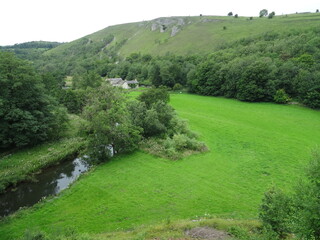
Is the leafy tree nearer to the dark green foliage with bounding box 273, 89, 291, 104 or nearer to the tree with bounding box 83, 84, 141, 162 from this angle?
the dark green foliage with bounding box 273, 89, 291, 104

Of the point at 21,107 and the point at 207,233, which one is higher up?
the point at 21,107

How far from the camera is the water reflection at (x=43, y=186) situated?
73.4ft

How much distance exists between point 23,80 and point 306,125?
1982 inches

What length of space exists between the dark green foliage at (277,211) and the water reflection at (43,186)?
21407 millimetres

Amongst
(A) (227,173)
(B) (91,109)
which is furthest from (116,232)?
(B) (91,109)

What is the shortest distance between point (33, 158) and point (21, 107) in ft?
28.0

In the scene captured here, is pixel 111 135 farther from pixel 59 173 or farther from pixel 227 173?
pixel 227 173

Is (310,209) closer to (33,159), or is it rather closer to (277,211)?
(277,211)

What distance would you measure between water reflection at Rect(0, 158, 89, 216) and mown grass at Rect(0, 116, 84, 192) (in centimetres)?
91

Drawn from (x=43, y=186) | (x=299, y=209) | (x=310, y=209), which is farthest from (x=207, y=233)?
(x=43, y=186)

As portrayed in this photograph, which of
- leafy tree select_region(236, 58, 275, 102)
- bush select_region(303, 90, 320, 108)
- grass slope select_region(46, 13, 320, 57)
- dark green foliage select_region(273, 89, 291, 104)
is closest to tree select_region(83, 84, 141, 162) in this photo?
leafy tree select_region(236, 58, 275, 102)

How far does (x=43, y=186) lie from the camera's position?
2577 centimetres

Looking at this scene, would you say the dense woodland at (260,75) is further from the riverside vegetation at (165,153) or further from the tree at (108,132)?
the tree at (108,132)

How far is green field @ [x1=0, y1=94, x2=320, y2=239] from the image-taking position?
19.0 meters
